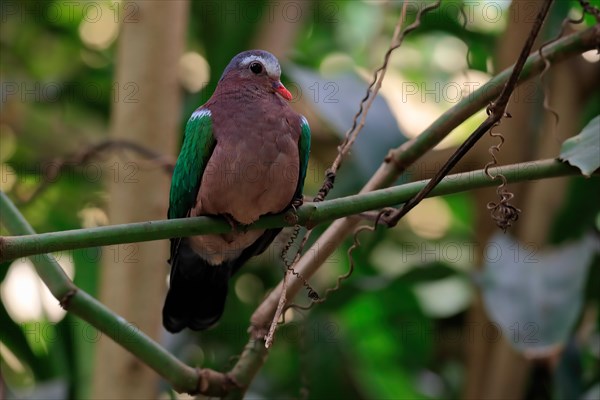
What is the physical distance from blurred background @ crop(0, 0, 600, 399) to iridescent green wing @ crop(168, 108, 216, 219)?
0.29m

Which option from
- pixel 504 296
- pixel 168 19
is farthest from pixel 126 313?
pixel 504 296

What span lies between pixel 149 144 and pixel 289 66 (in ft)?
2.03

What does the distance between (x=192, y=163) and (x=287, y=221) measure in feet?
1.76

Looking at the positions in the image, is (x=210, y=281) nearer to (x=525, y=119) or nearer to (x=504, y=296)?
(x=504, y=296)

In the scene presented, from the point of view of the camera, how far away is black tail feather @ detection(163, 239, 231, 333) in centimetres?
220

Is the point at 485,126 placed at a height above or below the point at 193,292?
above

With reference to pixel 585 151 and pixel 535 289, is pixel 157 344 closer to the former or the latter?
pixel 585 151

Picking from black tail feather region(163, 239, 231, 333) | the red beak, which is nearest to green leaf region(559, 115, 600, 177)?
the red beak

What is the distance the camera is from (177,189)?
205 centimetres

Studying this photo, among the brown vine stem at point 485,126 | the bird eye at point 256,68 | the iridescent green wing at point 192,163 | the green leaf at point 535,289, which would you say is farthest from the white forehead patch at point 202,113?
the green leaf at point 535,289

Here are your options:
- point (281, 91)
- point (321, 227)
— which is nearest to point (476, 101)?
point (281, 91)

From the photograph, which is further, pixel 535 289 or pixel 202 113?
pixel 535 289

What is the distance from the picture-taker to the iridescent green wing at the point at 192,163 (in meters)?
2.01

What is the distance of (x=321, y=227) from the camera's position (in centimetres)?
292
